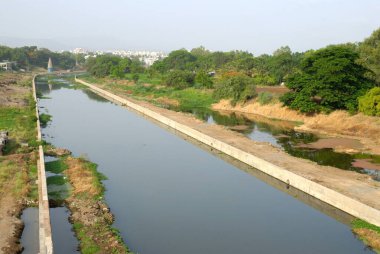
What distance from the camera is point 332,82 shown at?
36.7 metres

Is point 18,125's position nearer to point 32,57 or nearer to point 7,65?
point 7,65

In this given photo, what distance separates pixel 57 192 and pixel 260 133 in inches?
803

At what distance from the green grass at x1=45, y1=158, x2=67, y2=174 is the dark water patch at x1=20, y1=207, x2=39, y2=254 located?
590 centimetres

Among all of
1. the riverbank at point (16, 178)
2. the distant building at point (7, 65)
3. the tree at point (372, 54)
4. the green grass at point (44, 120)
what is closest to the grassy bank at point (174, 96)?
the green grass at point (44, 120)

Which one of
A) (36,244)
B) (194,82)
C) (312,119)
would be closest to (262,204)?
(36,244)

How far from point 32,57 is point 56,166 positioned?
4604 inches

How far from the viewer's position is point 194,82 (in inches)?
2645

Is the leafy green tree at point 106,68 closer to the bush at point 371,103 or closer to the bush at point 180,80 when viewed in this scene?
the bush at point 180,80

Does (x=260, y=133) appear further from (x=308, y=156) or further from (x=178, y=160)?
(x=178, y=160)

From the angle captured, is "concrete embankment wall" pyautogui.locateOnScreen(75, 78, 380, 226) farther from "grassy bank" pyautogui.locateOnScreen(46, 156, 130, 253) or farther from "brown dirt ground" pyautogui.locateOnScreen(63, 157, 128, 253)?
"brown dirt ground" pyautogui.locateOnScreen(63, 157, 128, 253)

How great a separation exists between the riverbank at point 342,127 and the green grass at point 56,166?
18.3 m

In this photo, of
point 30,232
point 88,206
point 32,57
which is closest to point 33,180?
point 88,206

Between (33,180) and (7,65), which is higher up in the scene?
(7,65)

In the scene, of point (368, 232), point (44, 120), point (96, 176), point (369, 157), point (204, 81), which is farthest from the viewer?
point (204, 81)
